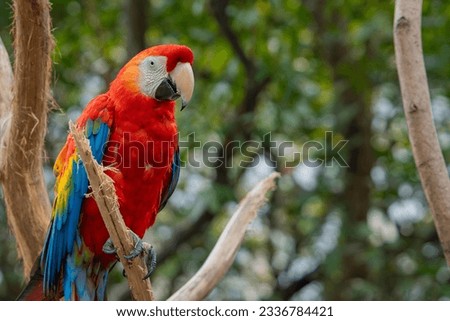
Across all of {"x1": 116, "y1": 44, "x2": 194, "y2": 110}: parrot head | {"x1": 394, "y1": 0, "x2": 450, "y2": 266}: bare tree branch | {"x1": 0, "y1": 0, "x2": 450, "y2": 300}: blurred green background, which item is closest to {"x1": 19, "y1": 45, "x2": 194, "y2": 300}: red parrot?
{"x1": 116, "y1": 44, "x2": 194, "y2": 110}: parrot head

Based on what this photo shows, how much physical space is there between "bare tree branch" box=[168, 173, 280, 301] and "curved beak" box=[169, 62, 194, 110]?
45cm

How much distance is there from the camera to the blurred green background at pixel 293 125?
108 inches

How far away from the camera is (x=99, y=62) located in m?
3.27

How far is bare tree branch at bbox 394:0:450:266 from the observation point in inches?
54.1

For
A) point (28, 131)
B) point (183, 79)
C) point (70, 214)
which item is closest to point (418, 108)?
point (183, 79)

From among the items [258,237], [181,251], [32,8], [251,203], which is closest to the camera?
[32,8]

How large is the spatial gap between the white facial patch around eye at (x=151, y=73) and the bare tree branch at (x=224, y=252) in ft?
1.62

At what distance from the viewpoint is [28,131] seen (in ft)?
5.86

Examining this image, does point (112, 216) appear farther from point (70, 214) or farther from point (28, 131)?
point (28, 131)

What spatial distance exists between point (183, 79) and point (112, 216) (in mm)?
403

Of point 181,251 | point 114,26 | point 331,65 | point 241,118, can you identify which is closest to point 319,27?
point 331,65

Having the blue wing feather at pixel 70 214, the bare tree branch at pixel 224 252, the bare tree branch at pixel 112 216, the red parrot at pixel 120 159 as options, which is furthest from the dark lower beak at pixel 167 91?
the bare tree branch at pixel 224 252

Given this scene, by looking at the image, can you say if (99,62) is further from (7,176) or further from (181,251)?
(7,176)

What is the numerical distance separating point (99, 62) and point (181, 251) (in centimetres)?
99
